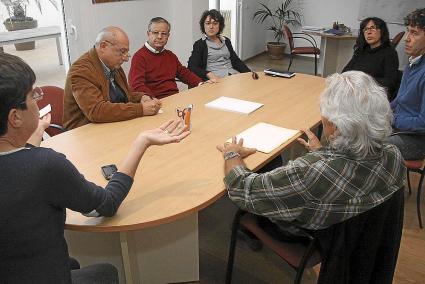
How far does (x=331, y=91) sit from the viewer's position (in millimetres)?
1359

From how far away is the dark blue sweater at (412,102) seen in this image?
2.44 metres

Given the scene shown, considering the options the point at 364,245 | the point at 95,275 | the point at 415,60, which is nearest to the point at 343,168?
the point at 364,245

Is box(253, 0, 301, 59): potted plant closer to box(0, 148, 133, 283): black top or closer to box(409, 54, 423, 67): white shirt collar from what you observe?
box(409, 54, 423, 67): white shirt collar

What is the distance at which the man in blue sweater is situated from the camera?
243 centimetres

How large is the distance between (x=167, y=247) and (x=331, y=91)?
3.58 ft

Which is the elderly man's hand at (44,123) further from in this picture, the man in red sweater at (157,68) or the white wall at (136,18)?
the white wall at (136,18)

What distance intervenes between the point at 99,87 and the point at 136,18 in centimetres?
237

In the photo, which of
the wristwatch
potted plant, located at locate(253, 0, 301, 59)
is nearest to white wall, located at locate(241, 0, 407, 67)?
potted plant, located at locate(253, 0, 301, 59)

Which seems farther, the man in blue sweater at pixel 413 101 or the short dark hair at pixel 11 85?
the man in blue sweater at pixel 413 101

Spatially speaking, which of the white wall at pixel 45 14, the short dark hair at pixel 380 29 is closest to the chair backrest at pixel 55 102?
the white wall at pixel 45 14

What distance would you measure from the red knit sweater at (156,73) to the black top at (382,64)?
4.82 feet

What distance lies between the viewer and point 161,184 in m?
1.55

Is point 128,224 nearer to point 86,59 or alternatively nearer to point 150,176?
point 150,176

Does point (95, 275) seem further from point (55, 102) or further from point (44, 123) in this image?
point (55, 102)
